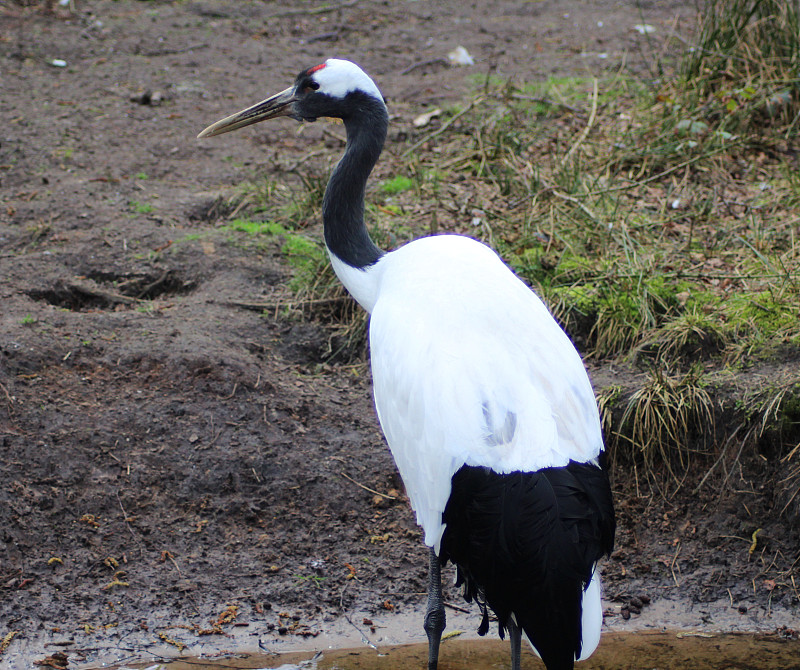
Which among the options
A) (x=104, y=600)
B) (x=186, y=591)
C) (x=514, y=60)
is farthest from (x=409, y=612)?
(x=514, y=60)

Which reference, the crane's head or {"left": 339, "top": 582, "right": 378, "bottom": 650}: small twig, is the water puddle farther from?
the crane's head

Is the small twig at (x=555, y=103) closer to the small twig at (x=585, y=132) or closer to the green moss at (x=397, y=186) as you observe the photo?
the small twig at (x=585, y=132)

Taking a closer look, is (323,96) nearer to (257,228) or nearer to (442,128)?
(257,228)

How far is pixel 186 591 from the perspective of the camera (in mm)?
3469

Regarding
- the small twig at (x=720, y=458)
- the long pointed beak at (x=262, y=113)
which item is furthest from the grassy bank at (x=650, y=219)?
the long pointed beak at (x=262, y=113)

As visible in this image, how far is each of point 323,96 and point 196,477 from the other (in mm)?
1675

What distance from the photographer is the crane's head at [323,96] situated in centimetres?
355

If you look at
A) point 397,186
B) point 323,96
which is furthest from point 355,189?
point 397,186

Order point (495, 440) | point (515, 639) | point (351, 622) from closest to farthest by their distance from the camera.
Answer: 1. point (495, 440)
2. point (515, 639)
3. point (351, 622)

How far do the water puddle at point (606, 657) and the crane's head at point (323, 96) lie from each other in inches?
82.6

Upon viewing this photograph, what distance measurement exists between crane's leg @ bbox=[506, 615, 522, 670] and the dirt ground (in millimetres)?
566

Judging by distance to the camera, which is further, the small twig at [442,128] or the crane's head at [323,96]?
the small twig at [442,128]

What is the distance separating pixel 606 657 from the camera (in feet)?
10.8

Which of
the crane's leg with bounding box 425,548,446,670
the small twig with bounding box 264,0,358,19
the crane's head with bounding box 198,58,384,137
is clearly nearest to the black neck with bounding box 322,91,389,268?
the crane's head with bounding box 198,58,384,137
